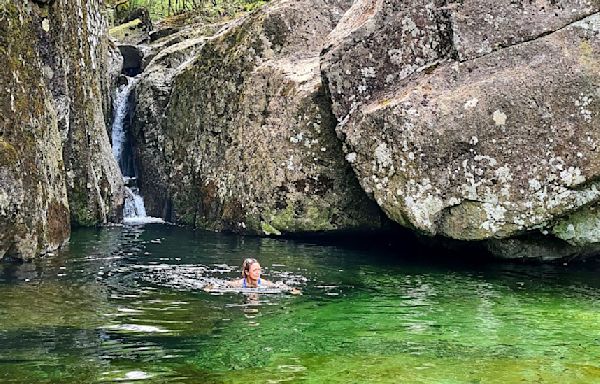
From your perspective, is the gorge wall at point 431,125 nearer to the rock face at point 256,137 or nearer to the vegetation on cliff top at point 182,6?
the rock face at point 256,137

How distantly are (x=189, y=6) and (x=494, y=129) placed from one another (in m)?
45.2

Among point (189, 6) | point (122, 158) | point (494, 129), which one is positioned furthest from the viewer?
point (189, 6)

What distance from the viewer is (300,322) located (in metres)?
12.1

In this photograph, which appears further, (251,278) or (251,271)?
(251,278)

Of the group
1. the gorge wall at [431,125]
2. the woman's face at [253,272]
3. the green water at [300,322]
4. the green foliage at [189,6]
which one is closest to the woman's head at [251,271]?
the woman's face at [253,272]

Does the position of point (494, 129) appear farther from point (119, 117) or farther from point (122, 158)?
point (119, 117)

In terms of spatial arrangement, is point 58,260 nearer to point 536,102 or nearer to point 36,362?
point 36,362

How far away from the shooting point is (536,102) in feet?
58.5

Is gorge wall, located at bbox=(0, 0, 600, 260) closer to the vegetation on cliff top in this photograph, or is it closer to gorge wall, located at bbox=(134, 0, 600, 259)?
gorge wall, located at bbox=(134, 0, 600, 259)

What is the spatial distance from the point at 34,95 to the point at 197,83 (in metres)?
10.6

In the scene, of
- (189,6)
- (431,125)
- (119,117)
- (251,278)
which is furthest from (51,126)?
(189,6)

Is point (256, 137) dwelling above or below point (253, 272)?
above

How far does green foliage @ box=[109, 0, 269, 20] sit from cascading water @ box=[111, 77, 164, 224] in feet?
38.1

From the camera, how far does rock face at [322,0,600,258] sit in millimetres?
17719
